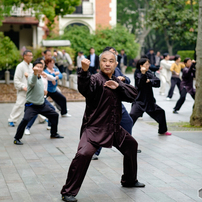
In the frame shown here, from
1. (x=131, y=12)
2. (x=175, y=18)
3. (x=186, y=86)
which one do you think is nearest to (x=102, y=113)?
(x=186, y=86)

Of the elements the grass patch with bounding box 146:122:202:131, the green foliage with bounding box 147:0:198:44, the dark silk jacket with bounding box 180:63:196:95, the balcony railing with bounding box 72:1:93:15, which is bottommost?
the grass patch with bounding box 146:122:202:131

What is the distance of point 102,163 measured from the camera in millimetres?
6629

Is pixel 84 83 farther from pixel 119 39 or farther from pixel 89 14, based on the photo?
pixel 89 14

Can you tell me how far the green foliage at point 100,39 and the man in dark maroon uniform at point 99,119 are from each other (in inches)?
1052

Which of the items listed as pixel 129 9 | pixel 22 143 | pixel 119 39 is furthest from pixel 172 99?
pixel 129 9

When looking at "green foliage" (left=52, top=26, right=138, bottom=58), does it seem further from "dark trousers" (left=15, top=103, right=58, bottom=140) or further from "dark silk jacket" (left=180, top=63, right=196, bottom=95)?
"dark trousers" (left=15, top=103, right=58, bottom=140)

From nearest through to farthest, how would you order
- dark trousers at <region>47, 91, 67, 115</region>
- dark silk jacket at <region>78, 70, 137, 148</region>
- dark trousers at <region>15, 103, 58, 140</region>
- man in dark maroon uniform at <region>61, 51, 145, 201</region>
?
man in dark maroon uniform at <region>61, 51, 145, 201</region> → dark silk jacket at <region>78, 70, 137, 148</region> → dark trousers at <region>15, 103, 58, 140</region> → dark trousers at <region>47, 91, 67, 115</region>

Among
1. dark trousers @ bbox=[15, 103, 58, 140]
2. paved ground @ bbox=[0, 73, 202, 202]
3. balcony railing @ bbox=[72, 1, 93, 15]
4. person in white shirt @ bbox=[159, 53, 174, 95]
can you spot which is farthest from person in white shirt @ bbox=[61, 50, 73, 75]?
dark trousers @ bbox=[15, 103, 58, 140]

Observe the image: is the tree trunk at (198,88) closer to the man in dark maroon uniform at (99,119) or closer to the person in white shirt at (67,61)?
the man in dark maroon uniform at (99,119)

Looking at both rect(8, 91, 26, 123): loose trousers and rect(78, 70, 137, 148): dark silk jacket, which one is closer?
rect(78, 70, 137, 148): dark silk jacket

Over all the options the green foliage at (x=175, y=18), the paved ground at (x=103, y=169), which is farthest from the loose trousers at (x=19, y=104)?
the green foliage at (x=175, y=18)

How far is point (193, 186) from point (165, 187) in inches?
14.3

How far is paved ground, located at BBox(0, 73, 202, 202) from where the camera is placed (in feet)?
16.5

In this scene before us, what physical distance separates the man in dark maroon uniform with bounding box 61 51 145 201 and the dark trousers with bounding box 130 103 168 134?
3406 millimetres
